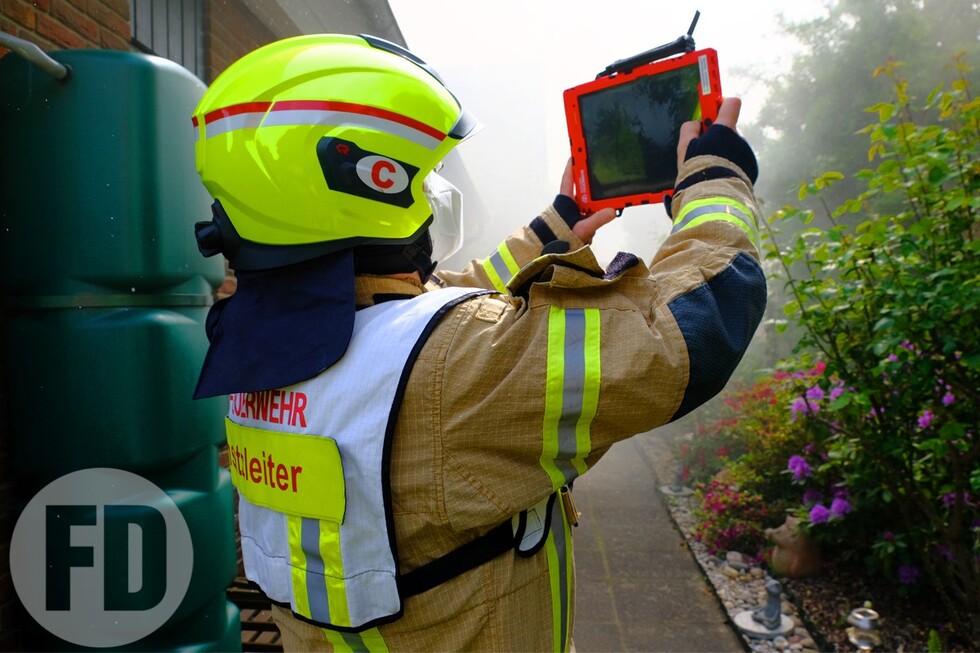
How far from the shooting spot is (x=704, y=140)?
1.21 meters

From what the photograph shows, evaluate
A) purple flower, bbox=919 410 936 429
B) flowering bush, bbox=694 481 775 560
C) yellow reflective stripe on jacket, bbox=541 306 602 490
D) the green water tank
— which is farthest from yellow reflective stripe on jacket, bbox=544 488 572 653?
flowering bush, bbox=694 481 775 560

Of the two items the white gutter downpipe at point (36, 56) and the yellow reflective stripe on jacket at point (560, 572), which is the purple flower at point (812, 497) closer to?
the yellow reflective stripe on jacket at point (560, 572)

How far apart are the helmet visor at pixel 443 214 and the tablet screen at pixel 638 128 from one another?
0.37 meters

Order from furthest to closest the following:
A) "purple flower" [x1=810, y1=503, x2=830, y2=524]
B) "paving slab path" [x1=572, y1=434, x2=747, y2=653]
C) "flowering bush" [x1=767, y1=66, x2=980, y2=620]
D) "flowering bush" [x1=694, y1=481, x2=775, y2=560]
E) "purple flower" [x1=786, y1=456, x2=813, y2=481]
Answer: "flowering bush" [x1=694, y1=481, x2=775, y2=560]
"purple flower" [x1=786, y1=456, x2=813, y2=481]
"purple flower" [x1=810, y1=503, x2=830, y2=524]
"paving slab path" [x1=572, y1=434, x2=747, y2=653]
"flowering bush" [x1=767, y1=66, x2=980, y2=620]

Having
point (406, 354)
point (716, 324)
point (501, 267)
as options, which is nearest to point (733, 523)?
point (501, 267)

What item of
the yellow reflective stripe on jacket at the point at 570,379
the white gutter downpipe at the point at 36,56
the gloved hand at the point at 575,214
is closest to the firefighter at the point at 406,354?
the yellow reflective stripe on jacket at the point at 570,379

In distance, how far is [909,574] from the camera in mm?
2955

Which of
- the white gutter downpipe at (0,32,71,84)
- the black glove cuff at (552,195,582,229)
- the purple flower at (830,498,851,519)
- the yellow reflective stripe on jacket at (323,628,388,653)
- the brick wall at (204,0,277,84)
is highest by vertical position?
the brick wall at (204,0,277,84)

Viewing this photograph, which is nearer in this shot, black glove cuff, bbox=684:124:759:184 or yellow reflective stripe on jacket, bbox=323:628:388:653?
yellow reflective stripe on jacket, bbox=323:628:388:653

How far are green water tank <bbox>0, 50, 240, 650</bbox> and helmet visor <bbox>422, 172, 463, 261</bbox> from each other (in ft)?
2.62

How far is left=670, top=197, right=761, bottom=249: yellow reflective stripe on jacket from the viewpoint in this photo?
3.50 ft

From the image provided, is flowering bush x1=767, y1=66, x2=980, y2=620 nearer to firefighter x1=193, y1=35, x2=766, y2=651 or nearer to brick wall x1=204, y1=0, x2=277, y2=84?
firefighter x1=193, y1=35, x2=766, y2=651

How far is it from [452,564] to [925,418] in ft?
8.44

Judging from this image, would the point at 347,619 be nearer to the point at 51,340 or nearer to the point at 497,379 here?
the point at 497,379
